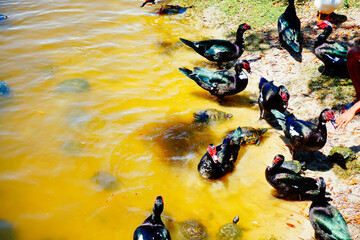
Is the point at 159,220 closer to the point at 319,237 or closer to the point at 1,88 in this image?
the point at 319,237

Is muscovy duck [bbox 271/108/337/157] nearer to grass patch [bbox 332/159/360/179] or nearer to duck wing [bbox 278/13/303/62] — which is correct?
grass patch [bbox 332/159/360/179]

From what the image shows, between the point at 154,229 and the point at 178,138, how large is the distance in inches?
97.4

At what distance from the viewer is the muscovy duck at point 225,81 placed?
7516 mm

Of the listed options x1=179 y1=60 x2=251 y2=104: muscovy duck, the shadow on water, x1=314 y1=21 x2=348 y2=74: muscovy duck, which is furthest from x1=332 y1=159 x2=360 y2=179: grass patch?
x1=179 y1=60 x2=251 y2=104: muscovy duck

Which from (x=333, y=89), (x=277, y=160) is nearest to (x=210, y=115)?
(x=277, y=160)

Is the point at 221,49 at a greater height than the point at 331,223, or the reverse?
the point at 221,49

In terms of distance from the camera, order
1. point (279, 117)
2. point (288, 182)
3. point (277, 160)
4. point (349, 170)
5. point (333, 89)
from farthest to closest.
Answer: point (333, 89) < point (279, 117) < point (349, 170) < point (277, 160) < point (288, 182)

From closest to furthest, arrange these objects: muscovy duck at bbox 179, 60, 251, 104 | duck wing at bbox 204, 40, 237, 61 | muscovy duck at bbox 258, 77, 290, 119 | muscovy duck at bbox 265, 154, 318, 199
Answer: muscovy duck at bbox 265, 154, 318, 199 < muscovy duck at bbox 258, 77, 290, 119 < muscovy duck at bbox 179, 60, 251, 104 < duck wing at bbox 204, 40, 237, 61

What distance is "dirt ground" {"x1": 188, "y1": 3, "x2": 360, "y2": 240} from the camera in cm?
507

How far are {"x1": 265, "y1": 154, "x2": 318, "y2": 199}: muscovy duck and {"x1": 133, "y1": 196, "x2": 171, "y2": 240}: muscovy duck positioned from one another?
205cm

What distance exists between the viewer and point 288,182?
5.25 metres

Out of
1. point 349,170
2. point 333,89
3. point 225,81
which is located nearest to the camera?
point 349,170

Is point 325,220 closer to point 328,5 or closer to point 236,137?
point 236,137

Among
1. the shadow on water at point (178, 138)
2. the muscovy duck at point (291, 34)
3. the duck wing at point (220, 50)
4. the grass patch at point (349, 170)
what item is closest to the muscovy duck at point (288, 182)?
the grass patch at point (349, 170)
